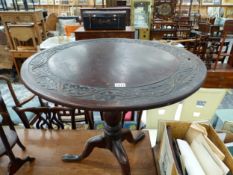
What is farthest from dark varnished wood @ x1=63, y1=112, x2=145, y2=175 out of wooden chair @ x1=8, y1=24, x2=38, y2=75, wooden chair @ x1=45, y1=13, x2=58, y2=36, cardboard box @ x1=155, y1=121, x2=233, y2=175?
wooden chair @ x1=45, y1=13, x2=58, y2=36

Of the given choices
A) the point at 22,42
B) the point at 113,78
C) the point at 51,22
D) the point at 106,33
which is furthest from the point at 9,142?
the point at 51,22

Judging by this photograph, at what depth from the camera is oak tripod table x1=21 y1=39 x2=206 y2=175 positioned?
0.69 metres

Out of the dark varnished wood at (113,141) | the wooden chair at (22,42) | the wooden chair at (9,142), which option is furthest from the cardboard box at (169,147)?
the wooden chair at (22,42)

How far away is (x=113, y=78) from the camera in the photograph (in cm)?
82

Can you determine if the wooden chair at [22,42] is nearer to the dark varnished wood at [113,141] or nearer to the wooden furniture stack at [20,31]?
the wooden furniture stack at [20,31]

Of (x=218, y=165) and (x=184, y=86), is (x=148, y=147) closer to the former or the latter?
(x=218, y=165)

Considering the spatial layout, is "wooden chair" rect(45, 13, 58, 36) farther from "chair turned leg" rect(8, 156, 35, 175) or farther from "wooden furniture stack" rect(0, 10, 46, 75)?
"chair turned leg" rect(8, 156, 35, 175)

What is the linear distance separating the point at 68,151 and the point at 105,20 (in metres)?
1.68

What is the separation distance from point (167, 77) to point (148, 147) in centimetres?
71

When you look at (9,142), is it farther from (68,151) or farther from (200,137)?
(200,137)

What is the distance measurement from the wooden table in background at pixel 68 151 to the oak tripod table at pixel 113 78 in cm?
7

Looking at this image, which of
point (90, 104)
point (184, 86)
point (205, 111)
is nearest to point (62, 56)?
point (90, 104)

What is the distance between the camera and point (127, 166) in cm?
101

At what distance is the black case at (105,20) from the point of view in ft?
7.89
